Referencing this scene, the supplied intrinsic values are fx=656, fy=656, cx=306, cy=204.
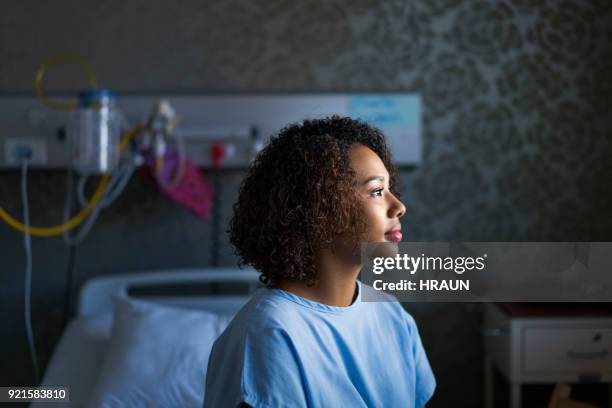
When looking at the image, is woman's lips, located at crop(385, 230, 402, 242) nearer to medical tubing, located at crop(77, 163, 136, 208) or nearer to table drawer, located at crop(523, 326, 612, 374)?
table drawer, located at crop(523, 326, 612, 374)

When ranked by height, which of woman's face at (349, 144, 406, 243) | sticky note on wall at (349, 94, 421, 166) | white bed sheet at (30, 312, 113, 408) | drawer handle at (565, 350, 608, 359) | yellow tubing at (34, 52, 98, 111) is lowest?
white bed sheet at (30, 312, 113, 408)

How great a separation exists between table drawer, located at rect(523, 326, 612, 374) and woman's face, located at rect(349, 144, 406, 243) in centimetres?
82

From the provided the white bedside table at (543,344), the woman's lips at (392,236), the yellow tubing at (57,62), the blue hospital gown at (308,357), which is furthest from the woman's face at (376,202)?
the yellow tubing at (57,62)

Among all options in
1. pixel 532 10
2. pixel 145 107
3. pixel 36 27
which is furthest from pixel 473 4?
pixel 36 27

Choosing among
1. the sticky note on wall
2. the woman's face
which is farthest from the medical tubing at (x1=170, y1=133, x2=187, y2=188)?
the woman's face

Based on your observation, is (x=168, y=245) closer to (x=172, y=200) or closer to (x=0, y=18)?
(x=172, y=200)

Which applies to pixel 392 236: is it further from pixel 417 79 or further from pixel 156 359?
pixel 417 79

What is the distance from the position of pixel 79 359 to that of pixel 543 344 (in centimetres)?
131

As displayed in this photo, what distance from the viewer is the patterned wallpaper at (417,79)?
2.24 m

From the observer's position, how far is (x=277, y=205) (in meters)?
0.93

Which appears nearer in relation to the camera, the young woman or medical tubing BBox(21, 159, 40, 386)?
the young woman

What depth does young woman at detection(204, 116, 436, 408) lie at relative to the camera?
892 mm

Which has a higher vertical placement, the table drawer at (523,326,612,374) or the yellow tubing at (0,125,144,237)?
the yellow tubing at (0,125,144,237)

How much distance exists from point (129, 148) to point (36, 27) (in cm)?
52
